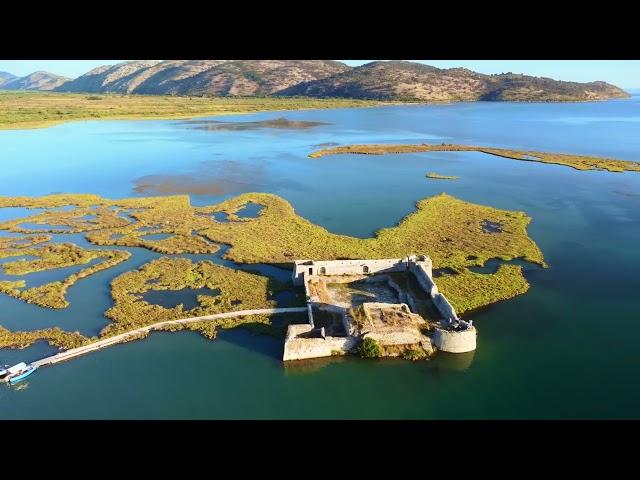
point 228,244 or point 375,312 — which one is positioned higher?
point 375,312

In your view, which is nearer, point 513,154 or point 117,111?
point 513,154

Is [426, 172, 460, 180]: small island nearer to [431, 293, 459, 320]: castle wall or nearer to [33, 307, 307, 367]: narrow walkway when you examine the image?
[431, 293, 459, 320]: castle wall

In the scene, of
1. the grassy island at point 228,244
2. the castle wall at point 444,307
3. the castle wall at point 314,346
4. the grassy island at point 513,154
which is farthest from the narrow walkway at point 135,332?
the grassy island at point 513,154

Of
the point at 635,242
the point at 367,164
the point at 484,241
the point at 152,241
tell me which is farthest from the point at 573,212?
the point at 152,241

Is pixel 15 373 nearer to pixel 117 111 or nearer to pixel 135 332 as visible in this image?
pixel 135 332

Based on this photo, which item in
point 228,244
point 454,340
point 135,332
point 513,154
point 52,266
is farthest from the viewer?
point 513,154

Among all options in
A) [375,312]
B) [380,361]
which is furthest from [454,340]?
[375,312]
